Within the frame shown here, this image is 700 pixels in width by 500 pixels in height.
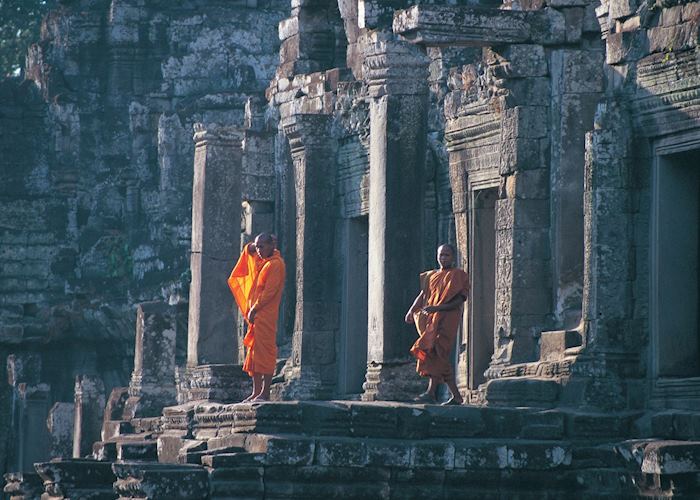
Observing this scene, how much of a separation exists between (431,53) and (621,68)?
466cm

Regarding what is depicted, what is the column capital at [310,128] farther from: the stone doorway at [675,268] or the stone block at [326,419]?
the stone block at [326,419]

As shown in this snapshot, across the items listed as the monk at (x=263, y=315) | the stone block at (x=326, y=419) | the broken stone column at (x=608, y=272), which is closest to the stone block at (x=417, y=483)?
the stone block at (x=326, y=419)

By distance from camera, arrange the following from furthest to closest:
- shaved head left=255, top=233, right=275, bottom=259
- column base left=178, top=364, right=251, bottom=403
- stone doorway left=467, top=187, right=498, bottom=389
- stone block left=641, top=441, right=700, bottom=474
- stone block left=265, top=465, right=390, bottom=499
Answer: column base left=178, top=364, right=251, bottom=403 → stone doorway left=467, top=187, right=498, bottom=389 → shaved head left=255, top=233, right=275, bottom=259 → stone block left=265, top=465, right=390, bottom=499 → stone block left=641, top=441, right=700, bottom=474

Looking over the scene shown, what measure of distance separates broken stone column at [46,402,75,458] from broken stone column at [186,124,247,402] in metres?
3.20

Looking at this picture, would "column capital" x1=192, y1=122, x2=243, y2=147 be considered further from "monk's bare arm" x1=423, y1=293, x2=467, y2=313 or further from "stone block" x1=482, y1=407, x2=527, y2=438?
"stone block" x1=482, y1=407, x2=527, y2=438

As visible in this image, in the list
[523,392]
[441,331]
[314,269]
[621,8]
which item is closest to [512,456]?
[523,392]

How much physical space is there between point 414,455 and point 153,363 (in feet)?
31.0

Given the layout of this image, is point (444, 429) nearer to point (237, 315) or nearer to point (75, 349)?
point (237, 315)

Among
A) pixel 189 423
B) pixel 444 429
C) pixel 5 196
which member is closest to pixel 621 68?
pixel 444 429

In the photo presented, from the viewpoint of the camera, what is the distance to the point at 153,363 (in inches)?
1190

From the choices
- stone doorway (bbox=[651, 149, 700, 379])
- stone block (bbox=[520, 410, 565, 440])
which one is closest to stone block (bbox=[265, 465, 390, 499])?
stone block (bbox=[520, 410, 565, 440])

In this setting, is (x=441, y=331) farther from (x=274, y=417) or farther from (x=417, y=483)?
(x=417, y=483)

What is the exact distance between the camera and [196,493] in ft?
68.6

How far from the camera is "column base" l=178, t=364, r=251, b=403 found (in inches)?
1078
